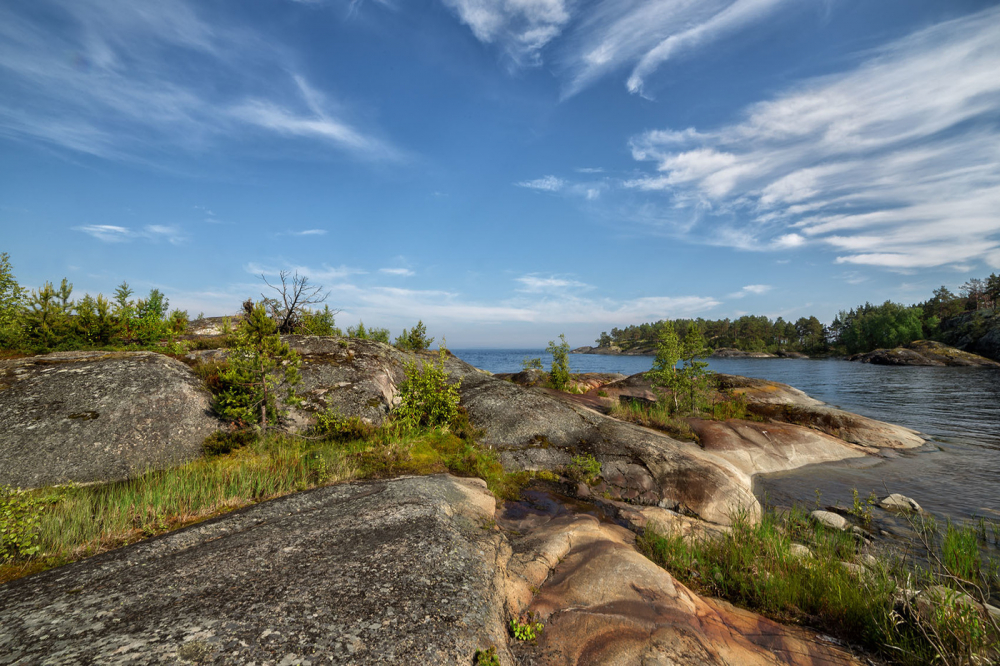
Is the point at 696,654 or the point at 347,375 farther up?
the point at 347,375

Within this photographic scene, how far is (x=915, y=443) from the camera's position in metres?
19.4

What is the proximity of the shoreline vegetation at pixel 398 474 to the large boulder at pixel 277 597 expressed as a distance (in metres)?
1.63

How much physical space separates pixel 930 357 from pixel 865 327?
48090 millimetres

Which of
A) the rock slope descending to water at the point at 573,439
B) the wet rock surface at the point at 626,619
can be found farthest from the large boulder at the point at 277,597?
the rock slope descending to water at the point at 573,439

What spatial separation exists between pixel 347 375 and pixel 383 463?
4.74m

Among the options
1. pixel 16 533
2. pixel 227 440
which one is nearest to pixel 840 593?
pixel 16 533

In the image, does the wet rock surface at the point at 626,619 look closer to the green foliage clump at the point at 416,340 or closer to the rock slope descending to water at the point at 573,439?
the rock slope descending to water at the point at 573,439

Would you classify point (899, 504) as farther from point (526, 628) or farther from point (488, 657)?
point (488, 657)

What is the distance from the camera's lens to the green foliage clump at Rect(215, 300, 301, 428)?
11.1 meters

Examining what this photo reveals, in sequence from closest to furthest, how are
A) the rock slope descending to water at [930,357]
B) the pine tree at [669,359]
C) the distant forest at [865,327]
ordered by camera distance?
the pine tree at [669,359]
the rock slope descending to water at [930,357]
the distant forest at [865,327]

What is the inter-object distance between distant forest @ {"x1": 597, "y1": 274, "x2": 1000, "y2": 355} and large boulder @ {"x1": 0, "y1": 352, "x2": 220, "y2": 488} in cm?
6619

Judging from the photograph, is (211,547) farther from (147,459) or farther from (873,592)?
(873,592)

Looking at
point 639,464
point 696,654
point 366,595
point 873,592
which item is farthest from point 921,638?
point 639,464

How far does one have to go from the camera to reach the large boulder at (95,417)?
29.1ft
